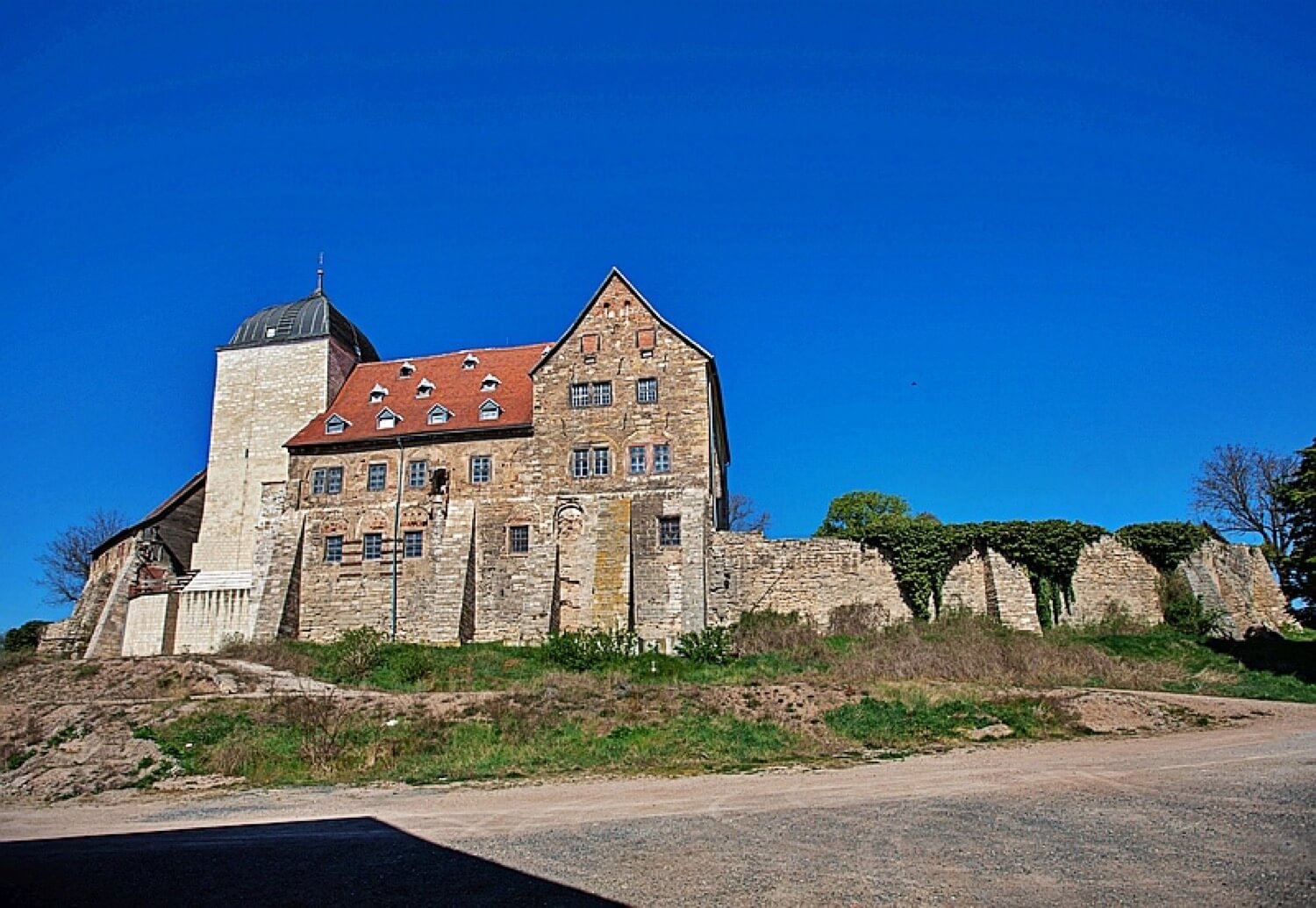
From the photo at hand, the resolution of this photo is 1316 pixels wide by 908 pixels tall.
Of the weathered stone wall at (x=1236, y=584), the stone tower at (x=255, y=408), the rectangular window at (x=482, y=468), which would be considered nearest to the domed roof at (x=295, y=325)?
the stone tower at (x=255, y=408)

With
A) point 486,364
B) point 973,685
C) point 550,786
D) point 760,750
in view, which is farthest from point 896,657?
point 486,364

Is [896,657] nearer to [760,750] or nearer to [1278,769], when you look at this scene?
[760,750]

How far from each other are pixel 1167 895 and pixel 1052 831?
271cm

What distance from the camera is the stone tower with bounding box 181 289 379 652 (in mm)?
39438

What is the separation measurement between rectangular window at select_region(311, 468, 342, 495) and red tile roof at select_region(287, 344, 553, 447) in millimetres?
1168

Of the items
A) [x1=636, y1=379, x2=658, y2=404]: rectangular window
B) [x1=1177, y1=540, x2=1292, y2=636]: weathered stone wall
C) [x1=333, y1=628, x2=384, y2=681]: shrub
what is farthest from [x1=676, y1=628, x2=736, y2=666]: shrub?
[x1=1177, y1=540, x2=1292, y2=636]: weathered stone wall

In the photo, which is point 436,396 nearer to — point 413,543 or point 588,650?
point 413,543

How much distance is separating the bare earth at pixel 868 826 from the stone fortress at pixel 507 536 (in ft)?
50.6

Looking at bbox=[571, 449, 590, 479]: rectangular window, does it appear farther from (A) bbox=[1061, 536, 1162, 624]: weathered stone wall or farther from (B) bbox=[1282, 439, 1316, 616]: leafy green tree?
(B) bbox=[1282, 439, 1316, 616]: leafy green tree

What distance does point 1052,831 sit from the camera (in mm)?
10609

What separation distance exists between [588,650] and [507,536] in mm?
8085

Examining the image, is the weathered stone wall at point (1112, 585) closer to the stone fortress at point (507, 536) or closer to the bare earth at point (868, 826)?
the stone fortress at point (507, 536)

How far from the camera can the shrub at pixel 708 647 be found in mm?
29000

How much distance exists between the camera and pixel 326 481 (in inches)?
1487
